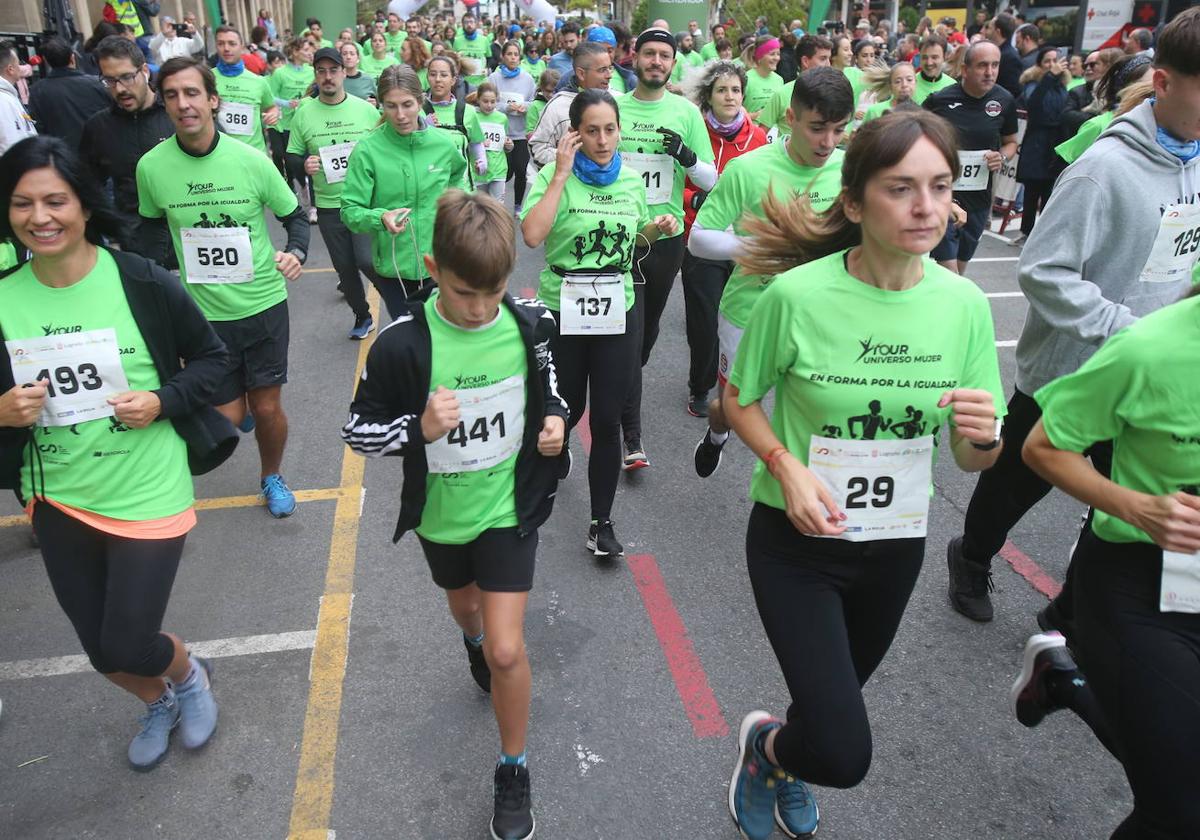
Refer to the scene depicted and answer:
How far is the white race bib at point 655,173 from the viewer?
16.9 feet

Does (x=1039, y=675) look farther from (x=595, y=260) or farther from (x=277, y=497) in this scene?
(x=277, y=497)

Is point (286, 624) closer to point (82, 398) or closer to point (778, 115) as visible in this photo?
point (82, 398)

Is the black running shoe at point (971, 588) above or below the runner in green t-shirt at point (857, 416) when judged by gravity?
below

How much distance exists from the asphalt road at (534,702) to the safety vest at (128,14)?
39.8 ft

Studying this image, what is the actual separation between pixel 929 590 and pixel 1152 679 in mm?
2086

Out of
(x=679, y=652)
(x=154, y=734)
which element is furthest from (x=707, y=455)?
(x=154, y=734)

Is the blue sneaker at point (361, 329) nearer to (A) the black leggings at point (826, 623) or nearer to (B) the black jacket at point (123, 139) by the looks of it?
(B) the black jacket at point (123, 139)

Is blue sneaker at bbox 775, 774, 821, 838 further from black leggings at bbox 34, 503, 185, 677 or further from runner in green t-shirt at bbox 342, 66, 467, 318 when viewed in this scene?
runner in green t-shirt at bbox 342, 66, 467, 318

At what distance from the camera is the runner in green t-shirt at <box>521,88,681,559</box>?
13.1 ft

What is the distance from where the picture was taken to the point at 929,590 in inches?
163

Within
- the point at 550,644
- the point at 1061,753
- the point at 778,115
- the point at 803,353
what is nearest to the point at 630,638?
the point at 550,644

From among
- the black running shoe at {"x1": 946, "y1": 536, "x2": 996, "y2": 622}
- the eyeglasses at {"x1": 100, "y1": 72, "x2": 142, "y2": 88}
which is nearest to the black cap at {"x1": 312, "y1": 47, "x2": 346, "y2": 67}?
the eyeglasses at {"x1": 100, "y1": 72, "x2": 142, "y2": 88}

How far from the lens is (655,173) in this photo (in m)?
5.20

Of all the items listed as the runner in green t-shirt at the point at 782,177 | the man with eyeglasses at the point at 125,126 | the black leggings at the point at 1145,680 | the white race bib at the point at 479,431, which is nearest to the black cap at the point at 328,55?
the man with eyeglasses at the point at 125,126
